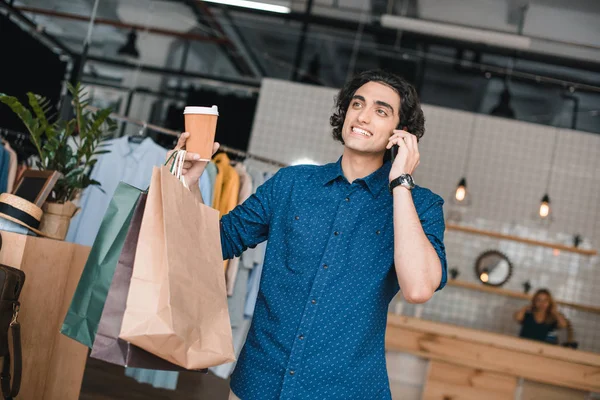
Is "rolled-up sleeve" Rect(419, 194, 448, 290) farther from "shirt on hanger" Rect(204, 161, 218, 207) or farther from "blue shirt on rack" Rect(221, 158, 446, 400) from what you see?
"shirt on hanger" Rect(204, 161, 218, 207)

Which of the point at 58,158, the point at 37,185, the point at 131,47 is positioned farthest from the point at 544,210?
the point at 37,185

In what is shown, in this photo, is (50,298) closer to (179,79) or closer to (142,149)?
Result: (142,149)

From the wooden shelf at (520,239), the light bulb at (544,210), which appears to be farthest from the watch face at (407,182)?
the wooden shelf at (520,239)

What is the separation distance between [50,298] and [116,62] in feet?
14.7

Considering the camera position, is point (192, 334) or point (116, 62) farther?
point (116, 62)

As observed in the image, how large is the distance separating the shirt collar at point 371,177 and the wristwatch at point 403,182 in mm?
121

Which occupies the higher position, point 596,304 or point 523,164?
point 523,164

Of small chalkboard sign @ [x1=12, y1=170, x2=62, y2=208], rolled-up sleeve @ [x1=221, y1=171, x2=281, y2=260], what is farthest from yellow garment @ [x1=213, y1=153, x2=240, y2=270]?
rolled-up sleeve @ [x1=221, y1=171, x2=281, y2=260]

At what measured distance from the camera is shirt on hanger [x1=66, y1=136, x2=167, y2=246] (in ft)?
13.3

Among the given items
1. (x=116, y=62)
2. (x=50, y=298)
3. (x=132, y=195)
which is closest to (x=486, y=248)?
(x=116, y=62)

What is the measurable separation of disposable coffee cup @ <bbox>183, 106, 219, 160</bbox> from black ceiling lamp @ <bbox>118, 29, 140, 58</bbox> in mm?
5622

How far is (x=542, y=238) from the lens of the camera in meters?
7.02

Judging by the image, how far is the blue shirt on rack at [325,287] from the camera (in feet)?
5.10

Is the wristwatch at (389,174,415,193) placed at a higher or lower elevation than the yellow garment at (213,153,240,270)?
lower
